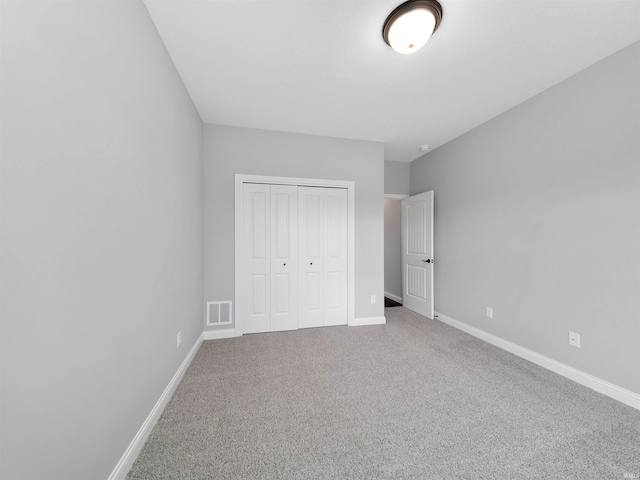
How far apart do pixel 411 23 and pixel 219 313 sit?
322cm

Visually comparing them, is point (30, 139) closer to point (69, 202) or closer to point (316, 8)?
point (69, 202)

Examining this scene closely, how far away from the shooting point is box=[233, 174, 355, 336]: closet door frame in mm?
2979

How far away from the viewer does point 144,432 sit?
1.40 metres

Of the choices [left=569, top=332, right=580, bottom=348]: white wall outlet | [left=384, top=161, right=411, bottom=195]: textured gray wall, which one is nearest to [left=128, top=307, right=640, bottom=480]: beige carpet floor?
[left=569, top=332, right=580, bottom=348]: white wall outlet

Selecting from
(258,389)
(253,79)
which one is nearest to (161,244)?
(258,389)

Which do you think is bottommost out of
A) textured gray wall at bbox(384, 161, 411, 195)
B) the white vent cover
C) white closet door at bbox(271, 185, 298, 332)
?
the white vent cover

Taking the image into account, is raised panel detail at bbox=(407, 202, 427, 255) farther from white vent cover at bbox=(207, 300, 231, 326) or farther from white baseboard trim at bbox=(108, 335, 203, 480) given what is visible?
white baseboard trim at bbox=(108, 335, 203, 480)

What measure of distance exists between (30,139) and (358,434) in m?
2.02

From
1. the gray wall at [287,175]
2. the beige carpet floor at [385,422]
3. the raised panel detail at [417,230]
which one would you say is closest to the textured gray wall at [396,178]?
the raised panel detail at [417,230]

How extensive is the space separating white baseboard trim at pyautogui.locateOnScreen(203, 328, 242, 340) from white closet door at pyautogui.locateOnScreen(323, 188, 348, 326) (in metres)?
1.20

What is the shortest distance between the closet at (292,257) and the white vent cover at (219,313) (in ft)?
0.59

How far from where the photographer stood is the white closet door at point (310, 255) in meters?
3.23

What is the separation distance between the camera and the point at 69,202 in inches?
34.6

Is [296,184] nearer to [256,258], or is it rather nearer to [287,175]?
[287,175]
